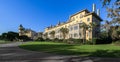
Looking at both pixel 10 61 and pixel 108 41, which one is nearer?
pixel 10 61

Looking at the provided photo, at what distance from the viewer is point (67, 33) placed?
83875 mm

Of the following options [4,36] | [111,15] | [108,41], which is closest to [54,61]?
[111,15]

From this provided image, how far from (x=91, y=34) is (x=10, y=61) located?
182 ft

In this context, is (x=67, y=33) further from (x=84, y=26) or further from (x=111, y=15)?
(x=111, y=15)

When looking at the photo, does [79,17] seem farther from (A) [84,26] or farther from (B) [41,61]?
(B) [41,61]

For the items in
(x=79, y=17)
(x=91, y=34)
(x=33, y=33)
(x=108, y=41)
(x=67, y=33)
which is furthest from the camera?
(x=33, y=33)

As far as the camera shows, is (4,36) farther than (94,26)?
Yes

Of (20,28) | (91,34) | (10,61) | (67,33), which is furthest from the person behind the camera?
(20,28)

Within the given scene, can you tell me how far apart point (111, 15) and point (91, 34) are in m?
32.0

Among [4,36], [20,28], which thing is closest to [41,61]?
[4,36]

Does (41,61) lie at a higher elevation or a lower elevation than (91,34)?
lower

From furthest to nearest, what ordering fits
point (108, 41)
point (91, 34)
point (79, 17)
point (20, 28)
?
point (20, 28) → point (79, 17) → point (91, 34) → point (108, 41)

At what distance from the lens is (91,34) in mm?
65812

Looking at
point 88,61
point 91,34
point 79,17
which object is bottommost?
point 88,61
